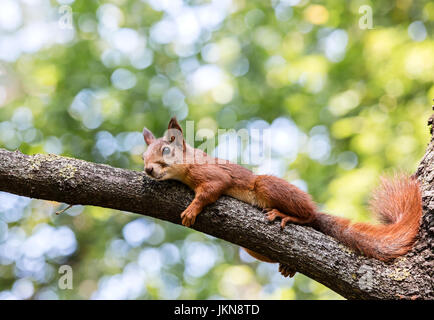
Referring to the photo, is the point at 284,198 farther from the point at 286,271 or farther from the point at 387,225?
the point at 387,225

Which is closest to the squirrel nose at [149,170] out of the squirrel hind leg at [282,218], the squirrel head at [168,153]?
the squirrel head at [168,153]

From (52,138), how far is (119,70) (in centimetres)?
136

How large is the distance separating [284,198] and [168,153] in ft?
2.72

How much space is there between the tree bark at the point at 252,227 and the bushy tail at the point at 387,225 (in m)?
0.05

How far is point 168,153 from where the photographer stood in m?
2.96

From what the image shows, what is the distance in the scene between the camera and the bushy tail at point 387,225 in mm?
2385

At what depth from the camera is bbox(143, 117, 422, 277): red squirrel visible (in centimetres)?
243

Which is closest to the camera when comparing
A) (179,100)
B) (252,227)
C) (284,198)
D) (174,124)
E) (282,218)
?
(252,227)

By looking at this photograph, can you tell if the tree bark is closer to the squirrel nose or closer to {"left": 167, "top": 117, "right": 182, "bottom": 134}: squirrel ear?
the squirrel nose

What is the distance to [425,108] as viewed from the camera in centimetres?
480

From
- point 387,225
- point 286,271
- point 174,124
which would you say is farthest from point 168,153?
point 387,225

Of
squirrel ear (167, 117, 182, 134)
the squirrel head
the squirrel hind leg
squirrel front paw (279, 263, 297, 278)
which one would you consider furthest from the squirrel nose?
squirrel front paw (279, 263, 297, 278)

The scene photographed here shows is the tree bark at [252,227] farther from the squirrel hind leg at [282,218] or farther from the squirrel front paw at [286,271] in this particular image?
the squirrel front paw at [286,271]
